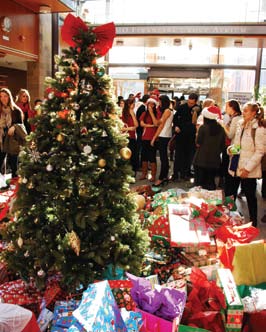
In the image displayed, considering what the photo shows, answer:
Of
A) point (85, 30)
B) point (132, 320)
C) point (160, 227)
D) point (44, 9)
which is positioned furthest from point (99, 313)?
point (44, 9)

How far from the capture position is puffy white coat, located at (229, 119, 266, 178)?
13.0ft

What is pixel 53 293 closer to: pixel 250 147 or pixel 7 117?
pixel 250 147

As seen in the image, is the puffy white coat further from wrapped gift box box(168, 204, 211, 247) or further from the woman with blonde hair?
the woman with blonde hair

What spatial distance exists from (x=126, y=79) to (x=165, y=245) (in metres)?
11.4

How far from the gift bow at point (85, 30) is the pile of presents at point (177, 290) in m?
1.38

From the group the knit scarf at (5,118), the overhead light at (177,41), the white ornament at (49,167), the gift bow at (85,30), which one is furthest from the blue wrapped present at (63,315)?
the overhead light at (177,41)

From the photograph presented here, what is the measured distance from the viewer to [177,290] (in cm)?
196

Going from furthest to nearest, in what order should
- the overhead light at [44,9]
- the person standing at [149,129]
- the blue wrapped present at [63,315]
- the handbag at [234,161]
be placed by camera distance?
the overhead light at [44,9], the person standing at [149,129], the handbag at [234,161], the blue wrapped present at [63,315]

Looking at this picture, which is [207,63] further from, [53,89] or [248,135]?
[53,89]

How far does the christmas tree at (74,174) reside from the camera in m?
2.08

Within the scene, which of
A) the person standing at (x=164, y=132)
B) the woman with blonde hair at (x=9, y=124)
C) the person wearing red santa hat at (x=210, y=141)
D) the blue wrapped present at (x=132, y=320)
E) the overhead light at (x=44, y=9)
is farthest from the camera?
the overhead light at (x=44, y=9)

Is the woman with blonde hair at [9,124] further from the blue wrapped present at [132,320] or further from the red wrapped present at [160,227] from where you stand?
the blue wrapped present at [132,320]

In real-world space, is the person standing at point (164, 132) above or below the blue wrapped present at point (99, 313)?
above

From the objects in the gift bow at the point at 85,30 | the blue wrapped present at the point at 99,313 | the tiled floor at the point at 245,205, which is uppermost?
the gift bow at the point at 85,30
